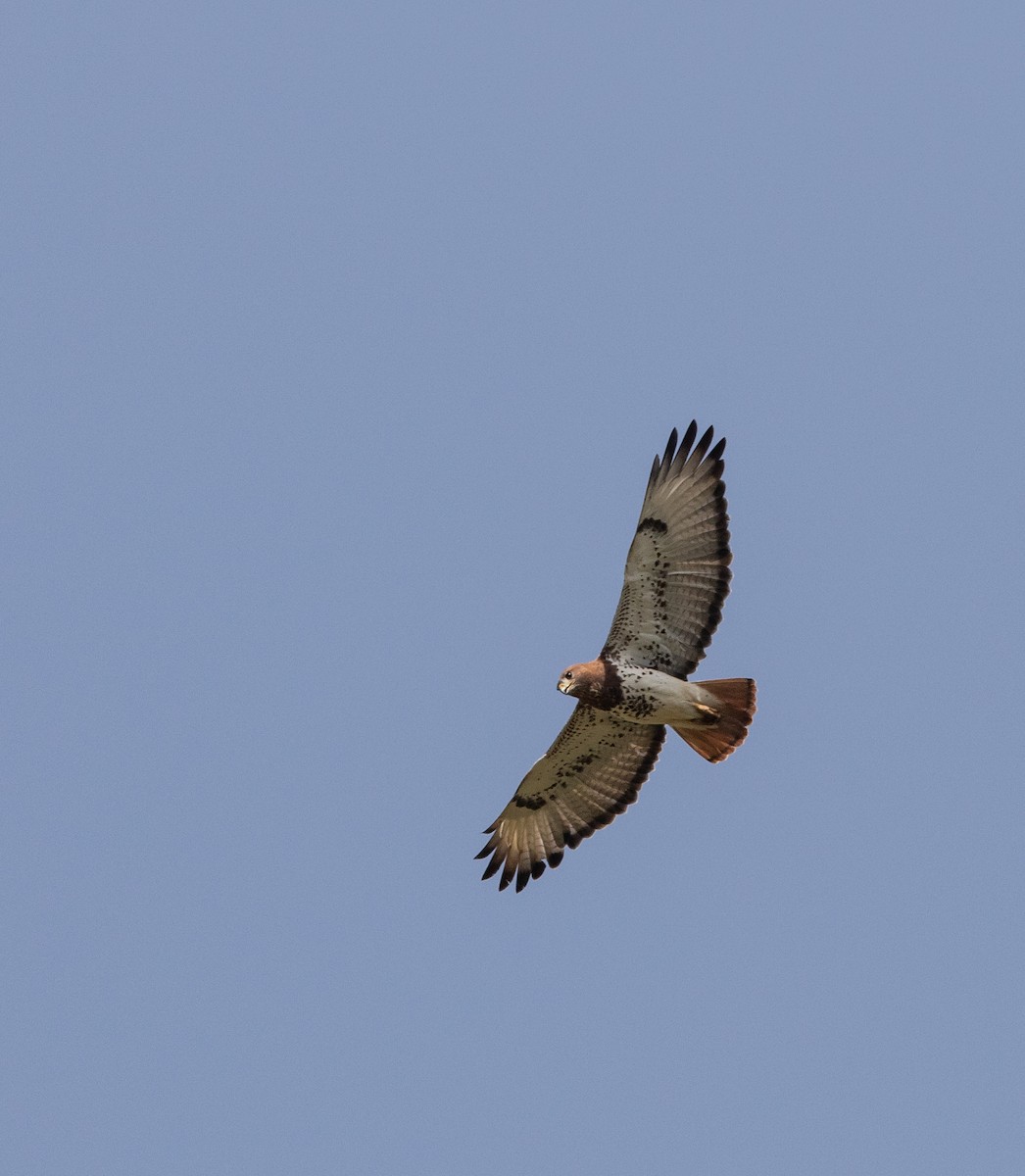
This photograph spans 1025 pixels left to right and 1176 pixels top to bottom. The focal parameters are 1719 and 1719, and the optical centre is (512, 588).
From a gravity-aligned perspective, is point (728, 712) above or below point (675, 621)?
below

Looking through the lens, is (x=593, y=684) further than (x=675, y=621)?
No

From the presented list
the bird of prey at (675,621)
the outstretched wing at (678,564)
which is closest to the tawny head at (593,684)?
the bird of prey at (675,621)

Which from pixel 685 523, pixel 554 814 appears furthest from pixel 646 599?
pixel 554 814

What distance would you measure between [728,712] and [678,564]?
1174 mm

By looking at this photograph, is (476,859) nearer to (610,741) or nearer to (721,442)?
(610,741)

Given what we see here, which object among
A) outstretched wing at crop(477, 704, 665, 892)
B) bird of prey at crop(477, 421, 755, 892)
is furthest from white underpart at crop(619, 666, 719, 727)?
outstretched wing at crop(477, 704, 665, 892)

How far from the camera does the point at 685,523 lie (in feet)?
42.3

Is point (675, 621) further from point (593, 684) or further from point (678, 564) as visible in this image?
point (593, 684)

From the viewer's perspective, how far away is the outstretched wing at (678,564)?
1288cm

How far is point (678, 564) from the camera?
508 inches

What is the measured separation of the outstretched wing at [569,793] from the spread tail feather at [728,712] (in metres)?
0.85

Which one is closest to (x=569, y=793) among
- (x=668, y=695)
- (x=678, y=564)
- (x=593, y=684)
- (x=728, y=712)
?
(x=593, y=684)

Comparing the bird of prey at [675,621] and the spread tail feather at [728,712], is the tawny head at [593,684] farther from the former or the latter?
the spread tail feather at [728,712]

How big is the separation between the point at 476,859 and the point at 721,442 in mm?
4003
